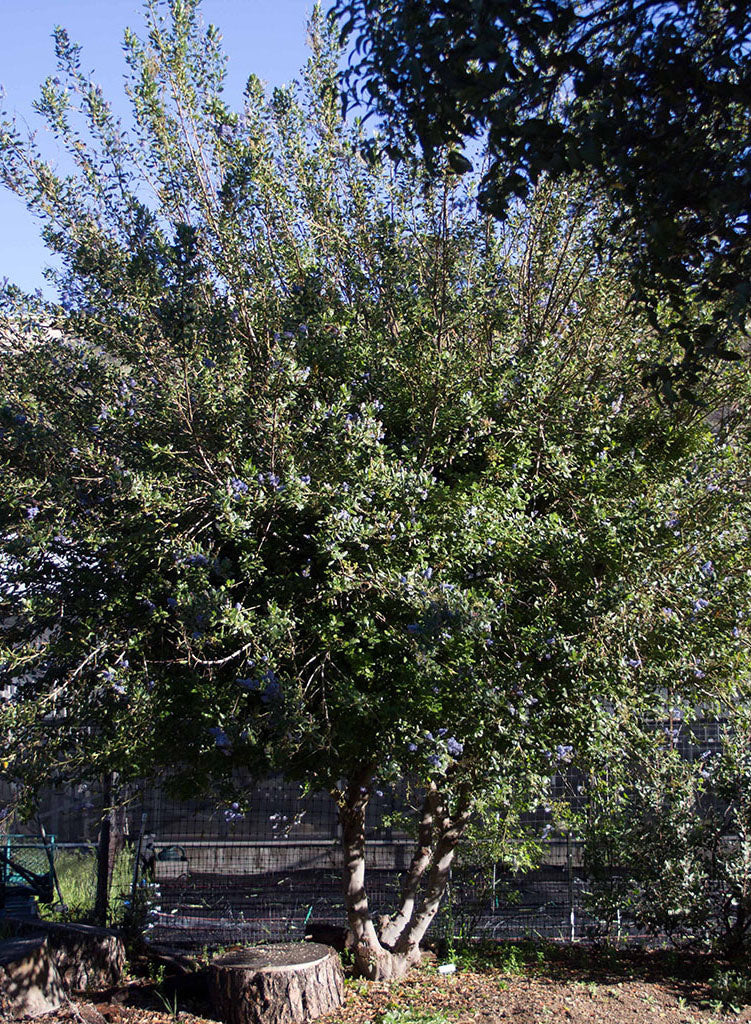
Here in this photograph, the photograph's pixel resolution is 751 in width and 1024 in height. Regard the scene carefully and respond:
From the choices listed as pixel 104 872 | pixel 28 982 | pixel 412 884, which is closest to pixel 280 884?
pixel 104 872

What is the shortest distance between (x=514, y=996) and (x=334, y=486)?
3669 millimetres

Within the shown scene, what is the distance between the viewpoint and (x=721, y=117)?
12.9ft

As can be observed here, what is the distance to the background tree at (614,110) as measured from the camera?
3.43 metres

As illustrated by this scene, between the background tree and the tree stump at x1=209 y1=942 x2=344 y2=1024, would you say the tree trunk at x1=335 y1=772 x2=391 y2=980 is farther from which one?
the background tree

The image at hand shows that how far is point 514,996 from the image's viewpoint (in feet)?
20.0

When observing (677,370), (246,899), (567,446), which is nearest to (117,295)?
(567,446)

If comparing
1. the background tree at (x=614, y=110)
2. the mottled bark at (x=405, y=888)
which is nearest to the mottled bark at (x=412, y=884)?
the mottled bark at (x=405, y=888)

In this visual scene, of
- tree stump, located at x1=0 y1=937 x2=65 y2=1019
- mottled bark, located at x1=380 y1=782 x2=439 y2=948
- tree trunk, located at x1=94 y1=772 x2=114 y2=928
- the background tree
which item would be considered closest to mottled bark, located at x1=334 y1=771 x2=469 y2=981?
mottled bark, located at x1=380 y1=782 x2=439 y2=948

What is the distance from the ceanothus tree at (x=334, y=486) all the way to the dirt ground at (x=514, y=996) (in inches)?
16.7

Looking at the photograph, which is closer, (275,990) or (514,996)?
(275,990)

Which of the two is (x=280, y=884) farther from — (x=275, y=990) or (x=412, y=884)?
(x=275, y=990)

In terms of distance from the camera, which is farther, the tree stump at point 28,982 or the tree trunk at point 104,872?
the tree trunk at point 104,872

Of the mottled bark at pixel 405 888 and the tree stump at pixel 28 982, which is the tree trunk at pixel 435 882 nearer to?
the mottled bark at pixel 405 888

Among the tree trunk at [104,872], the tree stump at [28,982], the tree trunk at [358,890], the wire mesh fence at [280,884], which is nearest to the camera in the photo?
the tree stump at [28,982]
